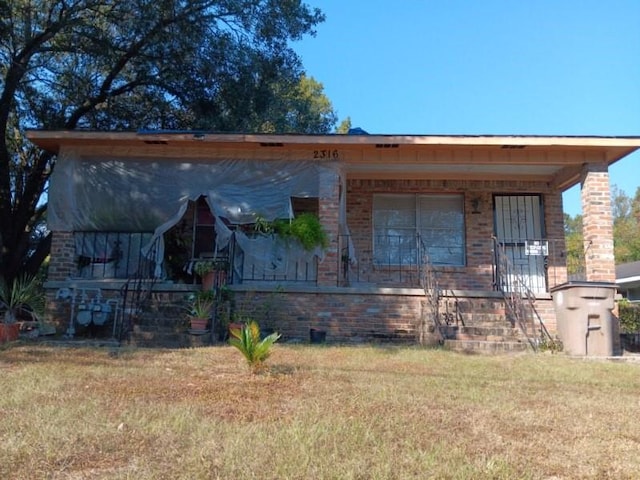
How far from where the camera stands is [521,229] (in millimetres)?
11453

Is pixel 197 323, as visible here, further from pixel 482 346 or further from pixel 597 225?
pixel 597 225

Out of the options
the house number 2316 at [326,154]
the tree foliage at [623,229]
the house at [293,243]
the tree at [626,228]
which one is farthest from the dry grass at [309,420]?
the tree at [626,228]

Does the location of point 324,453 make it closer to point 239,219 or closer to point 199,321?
point 199,321

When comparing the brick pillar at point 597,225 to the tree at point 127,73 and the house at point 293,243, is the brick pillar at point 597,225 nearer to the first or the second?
Result: the house at point 293,243

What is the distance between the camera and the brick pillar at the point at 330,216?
925 centimetres

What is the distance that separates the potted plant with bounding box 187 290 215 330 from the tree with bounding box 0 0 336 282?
5526 mm

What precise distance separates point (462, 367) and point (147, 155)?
6836 mm

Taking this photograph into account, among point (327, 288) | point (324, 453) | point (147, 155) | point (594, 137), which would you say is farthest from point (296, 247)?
point (324, 453)

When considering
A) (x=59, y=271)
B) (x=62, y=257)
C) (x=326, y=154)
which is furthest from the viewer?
(x=326, y=154)

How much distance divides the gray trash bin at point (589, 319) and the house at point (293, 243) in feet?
2.63

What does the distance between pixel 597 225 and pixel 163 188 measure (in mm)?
7733

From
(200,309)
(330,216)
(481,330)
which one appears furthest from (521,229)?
(200,309)

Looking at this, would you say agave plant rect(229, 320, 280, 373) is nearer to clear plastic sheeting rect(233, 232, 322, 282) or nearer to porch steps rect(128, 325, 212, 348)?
porch steps rect(128, 325, 212, 348)

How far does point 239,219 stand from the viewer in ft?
31.2
